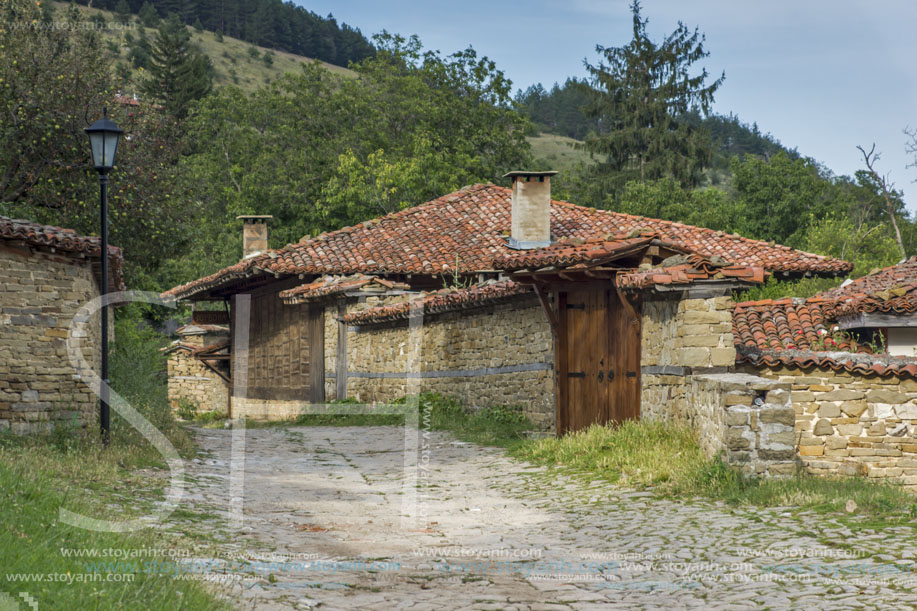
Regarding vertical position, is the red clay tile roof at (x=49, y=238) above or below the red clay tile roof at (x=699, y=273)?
above

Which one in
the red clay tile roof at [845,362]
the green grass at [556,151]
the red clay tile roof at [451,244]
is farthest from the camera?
the green grass at [556,151]

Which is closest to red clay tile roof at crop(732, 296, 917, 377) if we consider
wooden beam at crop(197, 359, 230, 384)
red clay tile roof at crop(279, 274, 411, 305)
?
red clay tile roof at crop(279, 274, 411, 305)

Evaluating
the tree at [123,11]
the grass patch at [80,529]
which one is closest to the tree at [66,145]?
the grass patch at [80,529]

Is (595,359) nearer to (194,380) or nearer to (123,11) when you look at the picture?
(194,380)

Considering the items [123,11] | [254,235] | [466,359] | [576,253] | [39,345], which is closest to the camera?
[39,345]

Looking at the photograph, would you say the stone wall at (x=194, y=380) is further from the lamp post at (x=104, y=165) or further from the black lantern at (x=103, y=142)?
the black lantern at (x=103, y=142)

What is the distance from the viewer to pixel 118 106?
18250mm

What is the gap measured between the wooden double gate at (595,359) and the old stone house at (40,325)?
6.43m

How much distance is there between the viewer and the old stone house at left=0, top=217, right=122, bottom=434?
10.3m

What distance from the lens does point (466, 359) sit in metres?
16.4

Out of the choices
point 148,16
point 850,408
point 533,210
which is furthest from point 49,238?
point 148,16

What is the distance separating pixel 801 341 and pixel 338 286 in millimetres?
9346

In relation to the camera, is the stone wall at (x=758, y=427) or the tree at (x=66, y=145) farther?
the tree at (x=66, y=145)

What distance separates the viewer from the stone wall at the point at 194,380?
28.0m
